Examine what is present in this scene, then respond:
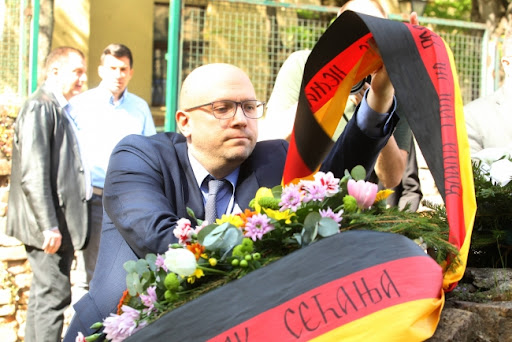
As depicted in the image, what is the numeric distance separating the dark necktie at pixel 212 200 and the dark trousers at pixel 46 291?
3.17m

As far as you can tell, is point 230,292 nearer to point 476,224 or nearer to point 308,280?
point 308,280

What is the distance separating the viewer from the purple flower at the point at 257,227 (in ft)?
6.70

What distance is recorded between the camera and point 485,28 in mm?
8359

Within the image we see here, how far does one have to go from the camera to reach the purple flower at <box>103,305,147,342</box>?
2057 millimetres

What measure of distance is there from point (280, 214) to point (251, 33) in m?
5.54

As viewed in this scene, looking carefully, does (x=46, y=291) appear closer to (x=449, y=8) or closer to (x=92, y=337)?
(x=92, y=337)

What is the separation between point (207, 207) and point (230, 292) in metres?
0.87

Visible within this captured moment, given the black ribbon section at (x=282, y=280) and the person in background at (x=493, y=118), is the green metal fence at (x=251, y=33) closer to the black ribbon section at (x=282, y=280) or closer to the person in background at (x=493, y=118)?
the person in background at (x=493, y=118)

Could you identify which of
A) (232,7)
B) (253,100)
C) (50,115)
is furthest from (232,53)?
(253,100)

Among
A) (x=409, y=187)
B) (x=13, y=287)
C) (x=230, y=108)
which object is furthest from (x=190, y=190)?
(x=13, y=287)

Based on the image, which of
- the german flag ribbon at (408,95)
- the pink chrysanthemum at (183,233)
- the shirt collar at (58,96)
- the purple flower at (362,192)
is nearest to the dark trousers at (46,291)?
the shirt collar at (58,96)

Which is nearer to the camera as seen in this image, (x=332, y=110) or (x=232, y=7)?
(x=332, y=110)

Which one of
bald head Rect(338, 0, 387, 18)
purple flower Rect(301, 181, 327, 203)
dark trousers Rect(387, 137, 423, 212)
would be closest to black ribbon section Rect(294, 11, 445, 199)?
purple flower Rect(301, 181, 327, 203)

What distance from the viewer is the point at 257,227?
6.79ft
